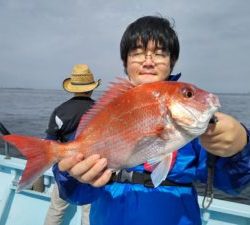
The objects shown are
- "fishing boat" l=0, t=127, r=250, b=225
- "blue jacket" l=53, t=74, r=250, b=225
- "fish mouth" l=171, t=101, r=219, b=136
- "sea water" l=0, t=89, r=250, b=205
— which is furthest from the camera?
"sea water" l=0, t=89, r=250, b=205

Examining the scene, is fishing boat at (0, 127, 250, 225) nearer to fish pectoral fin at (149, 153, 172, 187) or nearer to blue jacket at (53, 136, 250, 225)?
blue jacket at (53, 136, 250, 225)

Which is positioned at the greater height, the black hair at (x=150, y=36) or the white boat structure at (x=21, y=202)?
the black hair at (x=150, y=36)

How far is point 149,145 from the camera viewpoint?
71.9 inches

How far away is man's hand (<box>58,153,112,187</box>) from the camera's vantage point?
1.93m

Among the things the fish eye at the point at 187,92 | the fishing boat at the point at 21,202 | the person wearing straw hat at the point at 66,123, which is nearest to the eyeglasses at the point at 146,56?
the fish eye at the point at 187,92

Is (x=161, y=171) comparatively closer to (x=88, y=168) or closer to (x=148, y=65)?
(x=88, y=168)

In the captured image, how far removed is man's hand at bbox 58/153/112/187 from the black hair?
836 millimetres

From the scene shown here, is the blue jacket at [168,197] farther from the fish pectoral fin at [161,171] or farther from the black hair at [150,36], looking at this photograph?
the black hair at [150,36]

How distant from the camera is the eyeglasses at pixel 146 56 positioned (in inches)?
91.2

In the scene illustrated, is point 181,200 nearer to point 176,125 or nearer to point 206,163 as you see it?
point 206,163

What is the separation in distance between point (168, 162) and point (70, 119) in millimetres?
3188

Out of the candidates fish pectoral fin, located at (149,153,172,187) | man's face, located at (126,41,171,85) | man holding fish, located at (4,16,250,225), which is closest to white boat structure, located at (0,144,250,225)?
man holding fish, located at (4,16,250,225)

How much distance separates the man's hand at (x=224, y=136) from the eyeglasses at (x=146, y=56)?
0.65m

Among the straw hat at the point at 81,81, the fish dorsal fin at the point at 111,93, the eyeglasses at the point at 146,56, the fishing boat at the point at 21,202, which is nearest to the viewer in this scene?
the fish dorsal fin at the point at 111,93
